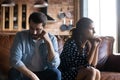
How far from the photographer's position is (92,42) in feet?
7.98

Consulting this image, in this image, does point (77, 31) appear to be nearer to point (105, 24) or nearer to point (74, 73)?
point (74, 73)

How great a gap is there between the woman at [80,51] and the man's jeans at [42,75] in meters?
0.26

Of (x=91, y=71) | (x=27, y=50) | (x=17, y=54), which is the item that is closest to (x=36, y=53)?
(x=27, y=50)

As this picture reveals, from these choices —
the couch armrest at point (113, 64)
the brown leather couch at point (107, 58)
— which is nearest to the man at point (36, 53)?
the brown leather couch at point (107, 58)

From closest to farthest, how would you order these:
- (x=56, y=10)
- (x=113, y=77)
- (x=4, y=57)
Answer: (x=113, y=77) → (x=4, y=57) → (x=56, y=10)

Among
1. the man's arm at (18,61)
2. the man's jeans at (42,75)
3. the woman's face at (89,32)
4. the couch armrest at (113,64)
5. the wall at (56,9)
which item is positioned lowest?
the couch armrest at (113,64)

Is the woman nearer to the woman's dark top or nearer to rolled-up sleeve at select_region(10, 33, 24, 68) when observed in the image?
the woman's dark top

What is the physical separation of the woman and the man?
0.20 meters

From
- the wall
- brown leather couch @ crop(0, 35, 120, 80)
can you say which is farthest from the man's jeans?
the wall

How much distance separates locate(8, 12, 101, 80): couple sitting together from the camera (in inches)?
86.8

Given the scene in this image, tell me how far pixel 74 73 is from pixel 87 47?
0.30 metres

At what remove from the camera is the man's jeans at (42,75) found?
2184 millimetres

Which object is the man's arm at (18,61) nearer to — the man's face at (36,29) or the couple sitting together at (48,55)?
the couple sitting together at (48,55)

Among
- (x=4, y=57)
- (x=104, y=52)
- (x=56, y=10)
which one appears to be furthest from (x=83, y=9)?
(x=4, y=57)
